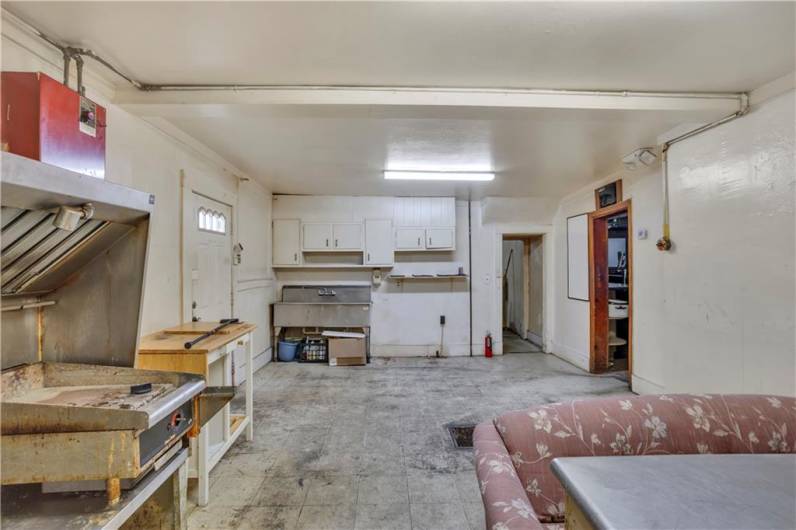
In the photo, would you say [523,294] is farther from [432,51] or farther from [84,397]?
[84,397]

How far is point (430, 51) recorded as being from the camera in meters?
1.81

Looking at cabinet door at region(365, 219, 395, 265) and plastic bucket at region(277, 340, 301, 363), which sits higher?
cabinet door at region(365, 219, 395, 265)

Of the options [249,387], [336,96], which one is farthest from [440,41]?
[249,387]

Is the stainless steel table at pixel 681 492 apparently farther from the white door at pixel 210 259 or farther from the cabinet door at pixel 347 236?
the cabinet door at pixel 347 236

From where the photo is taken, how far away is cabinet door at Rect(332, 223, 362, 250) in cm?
522

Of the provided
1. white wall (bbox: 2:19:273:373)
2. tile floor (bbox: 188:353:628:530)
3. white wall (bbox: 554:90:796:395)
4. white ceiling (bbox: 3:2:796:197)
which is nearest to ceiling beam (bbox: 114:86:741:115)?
white ceiling (bbox: 3:2:796:197)

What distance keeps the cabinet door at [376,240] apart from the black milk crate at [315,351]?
1447mm

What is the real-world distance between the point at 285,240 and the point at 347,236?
0.98 metres

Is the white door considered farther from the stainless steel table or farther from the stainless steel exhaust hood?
the stainless steel table

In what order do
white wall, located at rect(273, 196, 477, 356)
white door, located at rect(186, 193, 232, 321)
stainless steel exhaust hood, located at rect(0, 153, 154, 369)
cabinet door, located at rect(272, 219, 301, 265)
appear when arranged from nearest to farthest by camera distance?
stainless steel exhaust hood, located at rect(0, 153, 154, 369)
white door, located at rect(186, 193, 232, 321)
cabinet door, located at rect(272, 219, 301, 265)
white wall, located at rect(273, 196, 477, 356)

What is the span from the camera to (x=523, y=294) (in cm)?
671

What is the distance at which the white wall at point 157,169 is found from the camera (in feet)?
5.68

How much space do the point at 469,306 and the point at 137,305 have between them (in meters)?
4.73

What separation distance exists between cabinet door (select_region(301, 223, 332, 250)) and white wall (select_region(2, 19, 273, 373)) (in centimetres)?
108
